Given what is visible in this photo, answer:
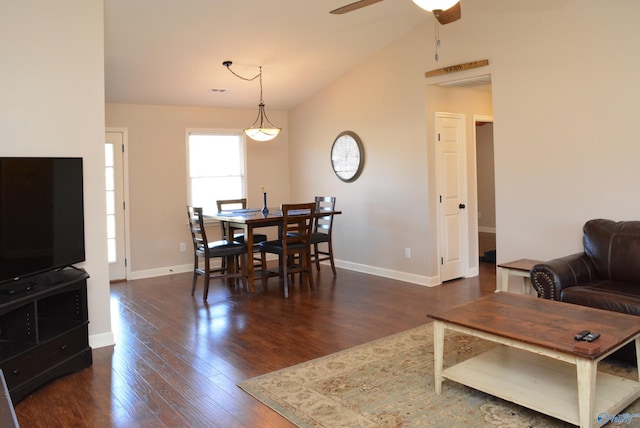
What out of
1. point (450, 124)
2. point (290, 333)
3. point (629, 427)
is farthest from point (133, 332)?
point (450, 124)

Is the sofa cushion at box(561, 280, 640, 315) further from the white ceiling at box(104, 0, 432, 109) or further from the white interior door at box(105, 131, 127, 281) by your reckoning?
the white interior door at box(105, 131, 127, 281)

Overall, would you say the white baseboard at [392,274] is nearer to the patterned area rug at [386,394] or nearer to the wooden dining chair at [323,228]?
the wooden dining chair at [323,228]

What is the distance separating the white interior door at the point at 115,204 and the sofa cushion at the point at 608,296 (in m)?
5.16

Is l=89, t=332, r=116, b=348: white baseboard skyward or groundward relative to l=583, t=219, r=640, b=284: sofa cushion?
groundward

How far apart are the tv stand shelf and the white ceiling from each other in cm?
239

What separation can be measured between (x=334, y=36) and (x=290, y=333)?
10.5 feet

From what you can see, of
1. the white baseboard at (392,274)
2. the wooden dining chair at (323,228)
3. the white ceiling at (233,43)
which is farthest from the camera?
the wooden dining chair at (323,228)

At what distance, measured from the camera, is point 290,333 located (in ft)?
13.9

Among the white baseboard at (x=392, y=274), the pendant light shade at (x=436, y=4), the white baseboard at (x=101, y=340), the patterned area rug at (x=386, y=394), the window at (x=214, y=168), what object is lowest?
the patterned area rug at (x=386, y=394)

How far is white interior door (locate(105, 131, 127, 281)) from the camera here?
649 centimetres

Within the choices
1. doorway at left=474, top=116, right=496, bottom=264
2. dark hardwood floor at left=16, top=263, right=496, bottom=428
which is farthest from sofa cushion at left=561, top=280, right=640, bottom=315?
doorway at left=474, top=116, right=496, bottom=264

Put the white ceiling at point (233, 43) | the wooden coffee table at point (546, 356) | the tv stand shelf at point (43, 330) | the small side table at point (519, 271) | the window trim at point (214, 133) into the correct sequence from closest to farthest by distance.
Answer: the wooden coffee table at point (546, 356) < the tv stand shelf at point (43, 330) < the small side table at point (519, 271) < the white ceiling at point (233, 43) < the window trim at point (214, 133)

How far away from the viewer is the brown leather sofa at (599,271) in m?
3.53

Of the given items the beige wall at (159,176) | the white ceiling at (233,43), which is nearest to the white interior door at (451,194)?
the white ceiling at (233,43)
